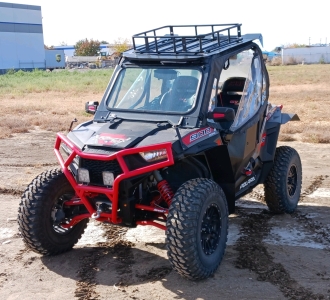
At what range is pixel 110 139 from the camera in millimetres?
5309

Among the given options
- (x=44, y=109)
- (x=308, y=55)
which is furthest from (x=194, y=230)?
(x=308, y=55)

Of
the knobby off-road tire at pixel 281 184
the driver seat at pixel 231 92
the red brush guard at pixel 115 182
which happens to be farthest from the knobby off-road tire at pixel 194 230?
the knobby off-road tire at pixel 281 184

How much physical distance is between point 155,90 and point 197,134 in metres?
0.95

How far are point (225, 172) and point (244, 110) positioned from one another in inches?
32.8

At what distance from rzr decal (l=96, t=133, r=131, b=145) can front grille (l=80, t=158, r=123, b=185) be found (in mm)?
180

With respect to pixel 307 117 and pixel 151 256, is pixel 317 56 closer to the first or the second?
pixel 307 117

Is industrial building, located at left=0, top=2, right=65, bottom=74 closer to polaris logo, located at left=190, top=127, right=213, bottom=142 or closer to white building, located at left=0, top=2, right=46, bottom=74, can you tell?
white building, located at left=0, top=2, right=46, bottom=74

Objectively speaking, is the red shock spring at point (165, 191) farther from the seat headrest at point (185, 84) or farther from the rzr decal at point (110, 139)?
the seat headrest at point (185, 84)

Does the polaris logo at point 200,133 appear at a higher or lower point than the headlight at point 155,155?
higher

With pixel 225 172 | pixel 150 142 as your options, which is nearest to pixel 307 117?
pixel 225 172

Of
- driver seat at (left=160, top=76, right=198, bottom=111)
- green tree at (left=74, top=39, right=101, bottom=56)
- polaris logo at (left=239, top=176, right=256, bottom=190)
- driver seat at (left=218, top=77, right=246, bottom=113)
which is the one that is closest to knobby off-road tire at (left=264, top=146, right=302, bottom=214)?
polaris logo at (left=239, top=176, right=256, bottom=190)

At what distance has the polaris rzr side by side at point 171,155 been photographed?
510 centimetres

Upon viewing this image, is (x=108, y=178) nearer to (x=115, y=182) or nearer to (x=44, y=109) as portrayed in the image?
(x=115, y=182)

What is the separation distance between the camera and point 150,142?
17.1 feet
